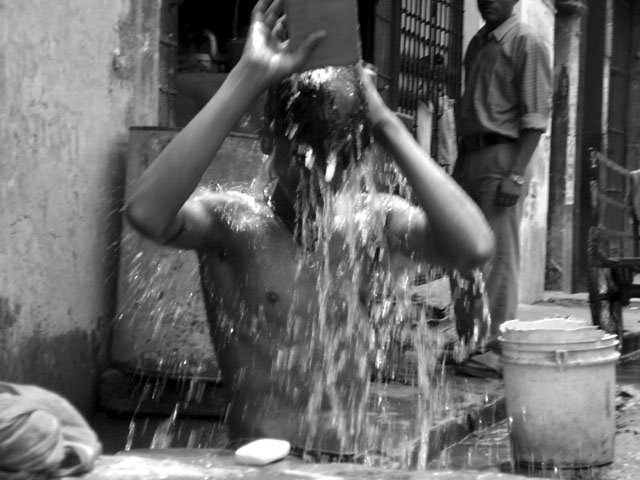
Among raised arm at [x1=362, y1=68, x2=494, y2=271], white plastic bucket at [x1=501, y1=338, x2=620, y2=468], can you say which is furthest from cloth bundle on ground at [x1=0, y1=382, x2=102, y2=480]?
white plastic bucket at [x1=501, y1=338, x2=620, y2=468]

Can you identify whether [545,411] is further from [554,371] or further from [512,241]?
[512,241]

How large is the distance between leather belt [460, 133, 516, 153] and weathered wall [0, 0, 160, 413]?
6.06 feet

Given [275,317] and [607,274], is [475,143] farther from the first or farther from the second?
[275,317]

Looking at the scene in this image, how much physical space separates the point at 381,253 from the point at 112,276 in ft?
6.03

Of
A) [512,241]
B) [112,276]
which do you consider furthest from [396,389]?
[112,276]

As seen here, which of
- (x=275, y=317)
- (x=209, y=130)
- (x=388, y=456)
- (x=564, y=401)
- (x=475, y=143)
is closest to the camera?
(x=209, y=130)

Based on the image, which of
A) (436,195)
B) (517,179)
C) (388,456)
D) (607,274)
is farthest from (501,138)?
(436,195)

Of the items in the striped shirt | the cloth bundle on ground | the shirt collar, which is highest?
the shirt collar

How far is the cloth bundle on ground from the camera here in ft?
5.91

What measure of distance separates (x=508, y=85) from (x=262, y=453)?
392cm

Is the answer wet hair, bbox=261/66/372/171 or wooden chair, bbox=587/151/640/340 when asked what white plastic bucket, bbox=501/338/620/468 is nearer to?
wet hair, bbox=261/66/372/171

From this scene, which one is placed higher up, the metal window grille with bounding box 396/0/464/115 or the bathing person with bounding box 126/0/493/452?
the metal window grille with bounding box 396/0/464/115

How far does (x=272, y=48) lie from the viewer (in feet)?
8.20

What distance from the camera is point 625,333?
25.7ft
